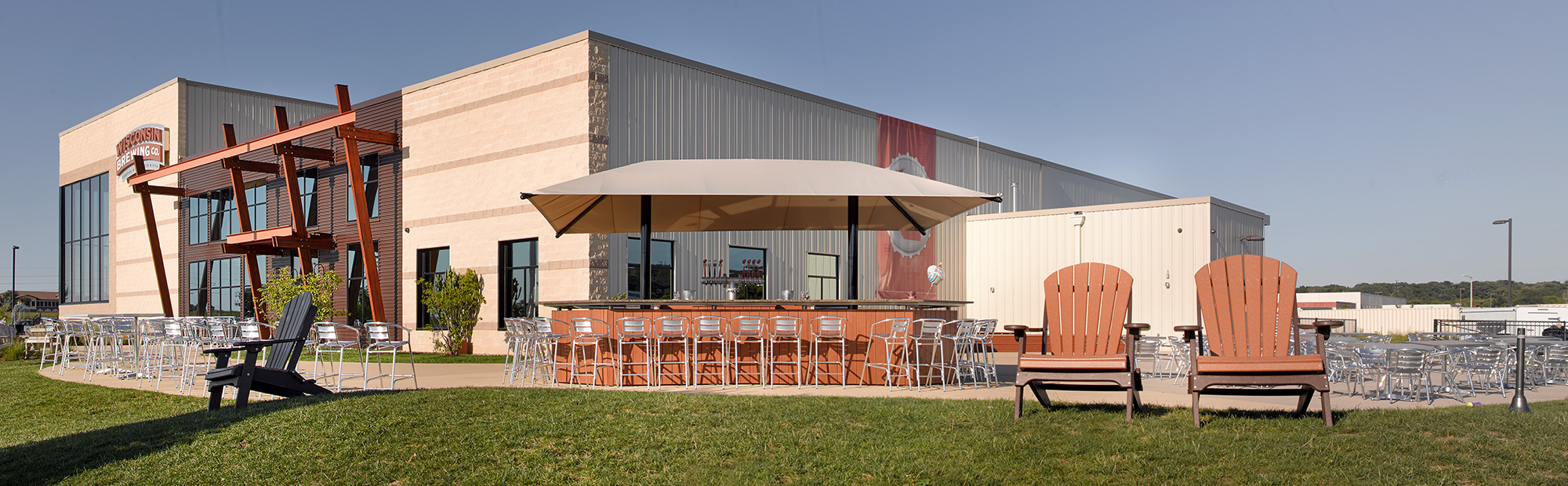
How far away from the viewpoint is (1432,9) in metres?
12.2

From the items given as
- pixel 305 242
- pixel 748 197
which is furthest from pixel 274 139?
pixel 748 197

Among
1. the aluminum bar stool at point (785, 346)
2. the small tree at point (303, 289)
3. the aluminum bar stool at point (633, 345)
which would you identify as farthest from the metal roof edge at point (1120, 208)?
the small tree at point (303, 289)

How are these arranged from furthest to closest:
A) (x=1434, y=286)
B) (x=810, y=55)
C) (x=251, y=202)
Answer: (x=1434, y=286)
(x=251, y=202)
(x=810, y=55)

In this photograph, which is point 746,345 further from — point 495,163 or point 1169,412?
point 495,163

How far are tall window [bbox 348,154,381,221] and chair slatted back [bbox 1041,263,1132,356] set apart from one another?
17.4m

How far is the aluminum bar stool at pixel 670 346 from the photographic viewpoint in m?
8.86

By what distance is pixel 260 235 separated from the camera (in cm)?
1930

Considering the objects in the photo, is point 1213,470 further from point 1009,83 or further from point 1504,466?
point 1009,83

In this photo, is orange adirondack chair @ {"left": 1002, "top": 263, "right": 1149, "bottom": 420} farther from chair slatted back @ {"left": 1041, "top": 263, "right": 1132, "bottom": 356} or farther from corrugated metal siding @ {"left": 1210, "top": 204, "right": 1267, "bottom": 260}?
corrugated metal siding @ {"left": 1210, "top": 204, "right": 1267, "bottom": 260}

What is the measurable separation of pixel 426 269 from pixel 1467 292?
9025cm

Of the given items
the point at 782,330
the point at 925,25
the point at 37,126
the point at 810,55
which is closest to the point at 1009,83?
the point at 925,25

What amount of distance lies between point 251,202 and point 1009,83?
64.7 ft

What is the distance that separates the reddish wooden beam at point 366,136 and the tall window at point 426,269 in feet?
7.91

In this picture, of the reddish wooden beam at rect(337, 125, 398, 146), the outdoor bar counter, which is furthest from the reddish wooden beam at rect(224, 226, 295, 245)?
the outdoor bar counter
